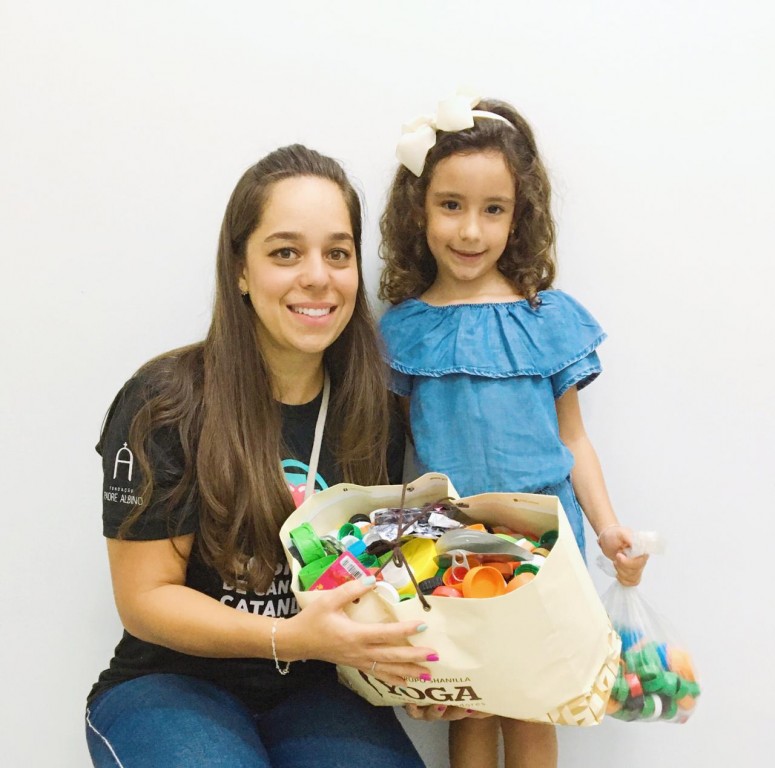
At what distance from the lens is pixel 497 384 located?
1.09m

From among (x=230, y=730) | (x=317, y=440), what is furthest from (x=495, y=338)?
(x=230, y=730)

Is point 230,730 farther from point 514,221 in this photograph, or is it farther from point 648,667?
point 514,221

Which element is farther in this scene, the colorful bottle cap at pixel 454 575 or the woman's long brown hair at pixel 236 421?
the woman's long brown hair at pixel 236 421

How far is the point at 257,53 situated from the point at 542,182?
18.8 inches

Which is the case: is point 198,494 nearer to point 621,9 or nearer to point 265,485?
point 265,485

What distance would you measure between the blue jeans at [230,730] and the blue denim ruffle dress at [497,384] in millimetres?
335

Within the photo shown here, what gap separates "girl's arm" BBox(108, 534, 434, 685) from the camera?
84 cm

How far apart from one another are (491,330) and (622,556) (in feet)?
1.18

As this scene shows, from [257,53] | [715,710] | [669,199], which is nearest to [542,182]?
[669,199]

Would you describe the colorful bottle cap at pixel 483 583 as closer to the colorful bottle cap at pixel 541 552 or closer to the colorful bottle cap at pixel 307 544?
the colorful bottle cap at pixel 541 552

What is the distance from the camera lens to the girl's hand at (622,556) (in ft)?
3.54

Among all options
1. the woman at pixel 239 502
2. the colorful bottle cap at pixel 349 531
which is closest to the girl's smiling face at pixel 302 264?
the woman at pixel 239 502

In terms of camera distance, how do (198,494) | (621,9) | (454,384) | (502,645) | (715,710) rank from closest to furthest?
(502,645), (198,494), (454,384), (621,9), (715,710)

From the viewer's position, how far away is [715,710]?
4.35 feet
